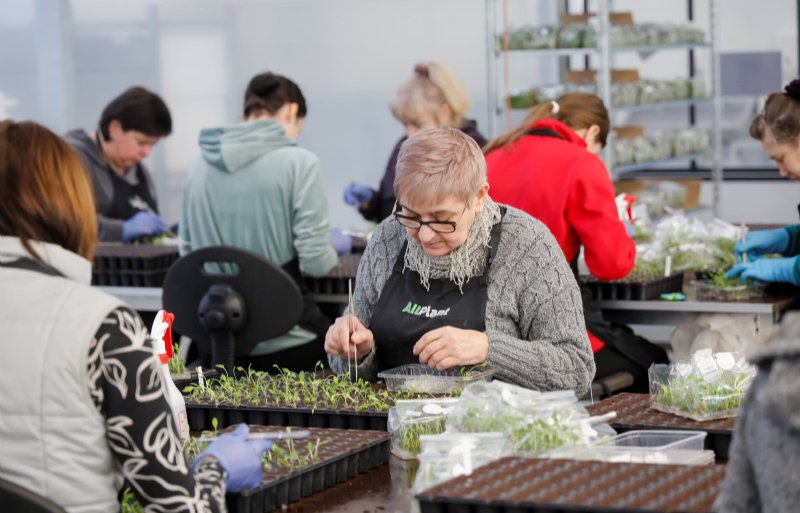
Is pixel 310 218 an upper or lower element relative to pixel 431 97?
lower

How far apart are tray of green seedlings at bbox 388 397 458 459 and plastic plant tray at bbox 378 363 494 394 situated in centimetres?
23

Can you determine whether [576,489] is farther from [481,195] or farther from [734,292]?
[734,292]

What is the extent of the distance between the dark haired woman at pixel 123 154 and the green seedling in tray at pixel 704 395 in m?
4.01

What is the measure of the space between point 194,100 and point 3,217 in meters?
7.18

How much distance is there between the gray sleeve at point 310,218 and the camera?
4816 millimetres

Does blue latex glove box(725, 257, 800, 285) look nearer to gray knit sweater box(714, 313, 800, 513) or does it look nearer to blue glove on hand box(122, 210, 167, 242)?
blue glove on hand box(122, 210, 167, 242)

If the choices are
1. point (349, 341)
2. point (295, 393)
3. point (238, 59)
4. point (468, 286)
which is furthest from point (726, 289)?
point (238, 59)

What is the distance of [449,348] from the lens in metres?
2.89

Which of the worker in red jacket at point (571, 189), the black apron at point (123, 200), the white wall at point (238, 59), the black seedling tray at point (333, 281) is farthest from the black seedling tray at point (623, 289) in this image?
the white wall at point (238, 59)

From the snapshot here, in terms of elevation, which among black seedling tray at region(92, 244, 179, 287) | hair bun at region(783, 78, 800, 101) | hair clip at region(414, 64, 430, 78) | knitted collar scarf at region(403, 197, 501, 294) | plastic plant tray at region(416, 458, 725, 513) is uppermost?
hair clip at region(414, 64, 430, 78)

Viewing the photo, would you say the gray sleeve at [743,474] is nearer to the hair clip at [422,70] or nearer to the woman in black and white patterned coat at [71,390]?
the woman in black and white patterned coat at [71,390]

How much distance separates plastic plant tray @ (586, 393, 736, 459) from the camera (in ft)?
7.91

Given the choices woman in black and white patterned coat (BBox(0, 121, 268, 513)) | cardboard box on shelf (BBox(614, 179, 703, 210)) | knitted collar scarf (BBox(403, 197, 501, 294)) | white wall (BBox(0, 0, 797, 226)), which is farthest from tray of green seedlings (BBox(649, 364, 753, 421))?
white wall (BBox(0, 0, 797, 226))

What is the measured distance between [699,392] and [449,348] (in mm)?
628
